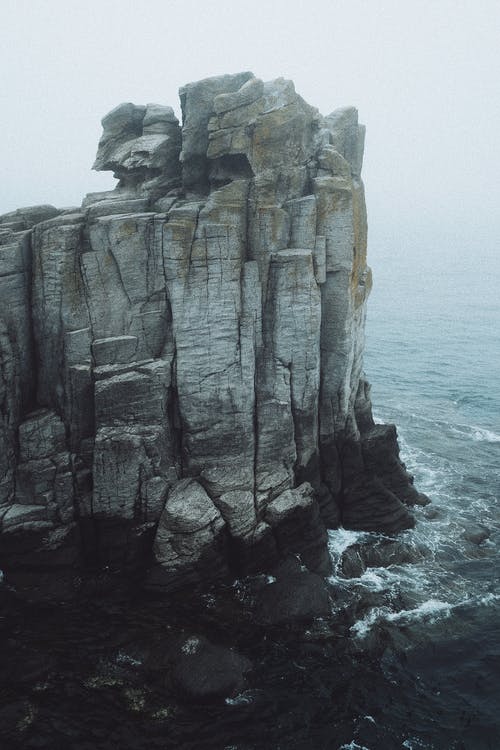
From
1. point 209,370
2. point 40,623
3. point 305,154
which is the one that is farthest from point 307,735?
point 305,154

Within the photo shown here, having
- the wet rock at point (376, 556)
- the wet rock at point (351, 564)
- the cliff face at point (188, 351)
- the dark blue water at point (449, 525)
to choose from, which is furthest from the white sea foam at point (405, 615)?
the cliff face at point (188, 351)

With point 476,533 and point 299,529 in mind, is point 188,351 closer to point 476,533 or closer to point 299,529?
point 299,529

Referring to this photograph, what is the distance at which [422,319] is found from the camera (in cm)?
12644

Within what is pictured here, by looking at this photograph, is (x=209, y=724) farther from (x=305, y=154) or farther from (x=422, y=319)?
(x=422, y=319)

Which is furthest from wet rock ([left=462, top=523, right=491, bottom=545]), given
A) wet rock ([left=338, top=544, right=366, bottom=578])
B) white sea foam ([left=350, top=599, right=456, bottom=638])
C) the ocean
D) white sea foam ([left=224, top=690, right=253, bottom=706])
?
white sea foam ([left=224, top=690, right=253, bottom=706])

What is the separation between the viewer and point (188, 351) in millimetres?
36594

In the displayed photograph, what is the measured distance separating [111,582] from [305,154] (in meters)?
32.5

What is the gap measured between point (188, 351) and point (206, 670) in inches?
738

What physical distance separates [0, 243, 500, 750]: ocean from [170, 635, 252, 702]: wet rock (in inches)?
23.0

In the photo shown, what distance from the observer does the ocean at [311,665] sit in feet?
86.6

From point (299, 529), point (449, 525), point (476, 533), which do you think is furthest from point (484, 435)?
point (299, 529)

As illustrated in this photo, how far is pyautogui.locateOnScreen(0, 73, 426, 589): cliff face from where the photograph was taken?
35562 millimetres

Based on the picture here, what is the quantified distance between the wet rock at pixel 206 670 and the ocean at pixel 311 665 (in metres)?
0.58

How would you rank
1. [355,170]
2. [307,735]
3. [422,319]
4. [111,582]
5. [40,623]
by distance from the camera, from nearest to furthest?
1. [307,735]
2. [40,623]
3. [111,582]
4. [355,170]
5. [422,319]
